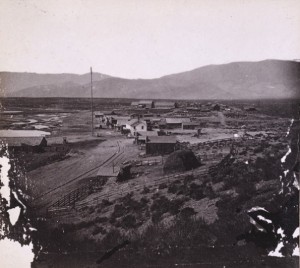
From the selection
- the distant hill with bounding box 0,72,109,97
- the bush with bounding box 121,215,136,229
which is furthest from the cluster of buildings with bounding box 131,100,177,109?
the bush with bounding box 121,215,136,229

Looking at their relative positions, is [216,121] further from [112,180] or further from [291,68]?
[112,180]

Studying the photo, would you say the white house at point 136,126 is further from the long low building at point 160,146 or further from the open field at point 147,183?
the long low building at point 160,146

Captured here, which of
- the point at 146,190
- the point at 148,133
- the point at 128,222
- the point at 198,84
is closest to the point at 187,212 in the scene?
the point at 146,190

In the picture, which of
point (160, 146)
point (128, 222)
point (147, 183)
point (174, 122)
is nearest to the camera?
point (128, 222)

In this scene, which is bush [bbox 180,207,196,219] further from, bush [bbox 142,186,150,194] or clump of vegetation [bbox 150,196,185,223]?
bush [bbox 142,186,150,194]

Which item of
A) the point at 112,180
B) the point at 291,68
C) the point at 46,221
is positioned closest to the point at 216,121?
the point at 291,68

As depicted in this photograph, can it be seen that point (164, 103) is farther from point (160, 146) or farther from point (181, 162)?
point (181, 162)

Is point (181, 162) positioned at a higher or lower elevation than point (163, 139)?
lower
